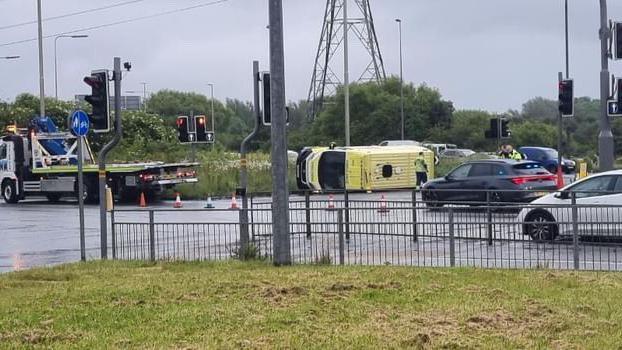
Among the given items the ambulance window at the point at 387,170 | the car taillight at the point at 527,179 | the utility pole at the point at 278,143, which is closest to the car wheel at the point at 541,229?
the utility pole at the point at 278,143

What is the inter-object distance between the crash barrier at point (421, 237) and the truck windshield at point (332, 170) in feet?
75.4

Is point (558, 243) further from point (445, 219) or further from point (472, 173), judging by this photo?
point (472, 173)

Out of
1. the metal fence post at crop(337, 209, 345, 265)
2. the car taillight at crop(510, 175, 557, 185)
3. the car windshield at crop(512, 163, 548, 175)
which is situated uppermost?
the car windshield at crop(512, 163, 548, 175)

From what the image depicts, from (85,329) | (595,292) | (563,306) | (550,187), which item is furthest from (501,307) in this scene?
(550,187)

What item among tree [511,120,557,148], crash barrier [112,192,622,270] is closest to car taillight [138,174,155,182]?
crash barrier [112,192,622,270]

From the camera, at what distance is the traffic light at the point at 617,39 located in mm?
22125

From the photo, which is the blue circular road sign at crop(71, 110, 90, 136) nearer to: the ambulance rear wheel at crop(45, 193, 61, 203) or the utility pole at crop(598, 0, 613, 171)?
the utility pole at crop(598, 0, 613, 171)

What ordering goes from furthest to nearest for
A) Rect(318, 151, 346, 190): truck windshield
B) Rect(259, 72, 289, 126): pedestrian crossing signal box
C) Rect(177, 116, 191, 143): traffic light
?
1. Rect(318, 151, 346, 190): truck windshield
2. Rect(177, 116, 191, 143): traffic light
3. Rect(259, 72, 289, 126): pedestrian crossing signal box

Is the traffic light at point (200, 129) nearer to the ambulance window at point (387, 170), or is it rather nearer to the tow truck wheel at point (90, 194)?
the tow truck wheel at point (90, 194)

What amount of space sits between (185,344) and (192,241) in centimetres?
708

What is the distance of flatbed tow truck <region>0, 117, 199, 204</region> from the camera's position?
3716cm

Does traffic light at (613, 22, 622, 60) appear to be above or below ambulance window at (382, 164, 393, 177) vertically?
above

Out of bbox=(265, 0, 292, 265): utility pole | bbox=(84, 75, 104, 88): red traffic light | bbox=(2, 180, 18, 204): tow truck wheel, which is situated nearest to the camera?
bbox=(265, 0, 292, 265): utility pole

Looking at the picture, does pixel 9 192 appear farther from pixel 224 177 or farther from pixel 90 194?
pixel 224 177
